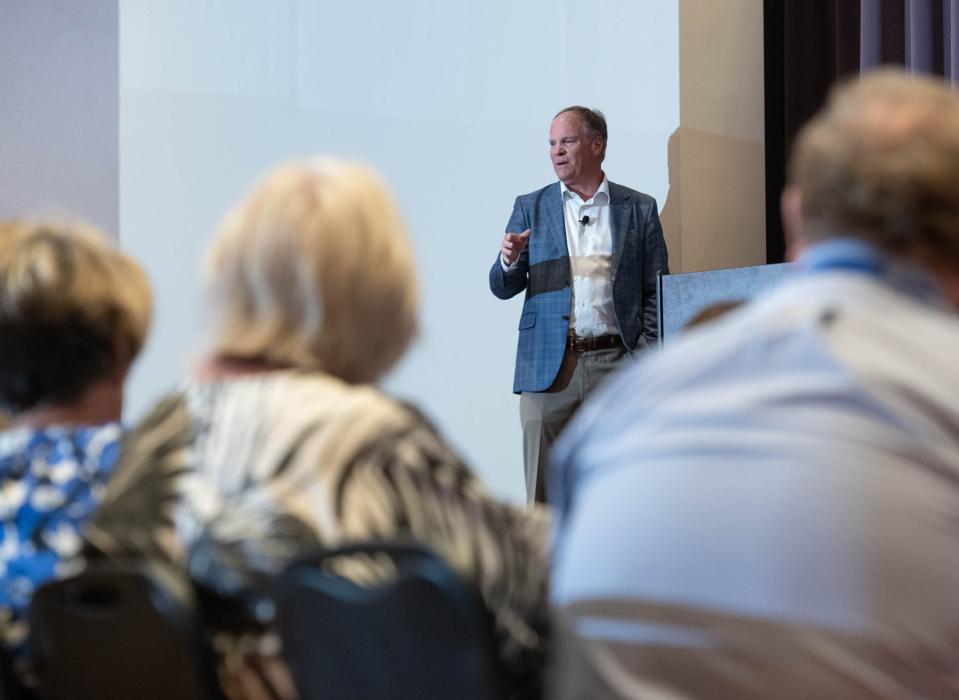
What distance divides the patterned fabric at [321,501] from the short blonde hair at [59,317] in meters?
0.31

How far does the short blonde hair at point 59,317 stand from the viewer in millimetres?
1623

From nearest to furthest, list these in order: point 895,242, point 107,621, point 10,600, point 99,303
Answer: point 895,242
point 107,621
point 10,600
point 99,303

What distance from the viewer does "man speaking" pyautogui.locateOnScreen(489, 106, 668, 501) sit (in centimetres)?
443

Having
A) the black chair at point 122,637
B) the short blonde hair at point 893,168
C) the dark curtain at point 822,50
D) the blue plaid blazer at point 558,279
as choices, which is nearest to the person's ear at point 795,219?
the short blonde hair at point 893,168

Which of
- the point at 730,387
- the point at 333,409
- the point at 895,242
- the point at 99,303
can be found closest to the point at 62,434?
the point at 99,303

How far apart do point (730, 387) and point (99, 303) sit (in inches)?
37.1

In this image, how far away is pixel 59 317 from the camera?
64.3 inches

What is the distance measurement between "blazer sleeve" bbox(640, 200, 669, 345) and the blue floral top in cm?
313

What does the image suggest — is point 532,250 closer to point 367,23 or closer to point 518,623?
point 367,23

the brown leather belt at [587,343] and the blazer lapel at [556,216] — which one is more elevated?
the blazer lapel at [556,216]

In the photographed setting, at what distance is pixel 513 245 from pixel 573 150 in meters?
0.46

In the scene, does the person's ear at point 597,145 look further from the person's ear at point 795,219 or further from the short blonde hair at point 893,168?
the short blonde hair at point 893,168

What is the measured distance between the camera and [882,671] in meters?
0.97

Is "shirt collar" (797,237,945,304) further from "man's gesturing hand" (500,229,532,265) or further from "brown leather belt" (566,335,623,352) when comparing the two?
"brown leather belt" (566,335,623,352)
